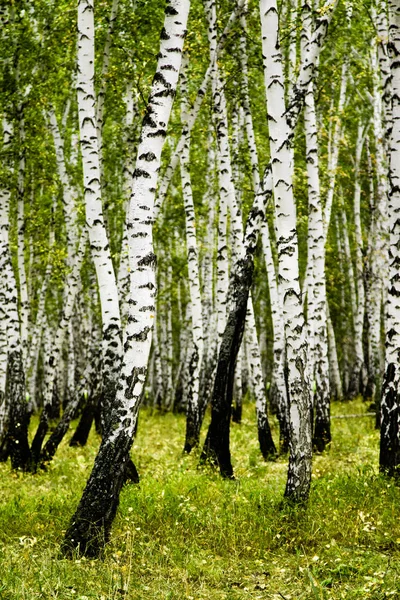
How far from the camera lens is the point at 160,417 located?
2408 cm

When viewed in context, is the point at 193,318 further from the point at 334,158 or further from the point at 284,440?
the point at 334,158

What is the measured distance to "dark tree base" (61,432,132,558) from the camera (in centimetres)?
668

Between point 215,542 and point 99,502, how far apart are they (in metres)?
1.52

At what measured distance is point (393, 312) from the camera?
9398 millimetres

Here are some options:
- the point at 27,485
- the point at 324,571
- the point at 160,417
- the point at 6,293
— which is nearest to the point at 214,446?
the point at 27,485

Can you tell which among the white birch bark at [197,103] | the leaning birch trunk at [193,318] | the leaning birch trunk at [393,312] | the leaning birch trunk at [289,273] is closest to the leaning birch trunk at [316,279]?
the white birch bark at [197,103]

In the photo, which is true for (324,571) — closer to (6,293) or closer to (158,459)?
(158,459)

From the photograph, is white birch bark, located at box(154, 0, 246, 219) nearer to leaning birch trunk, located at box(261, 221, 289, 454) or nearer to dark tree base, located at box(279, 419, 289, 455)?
leaning birch trunk, located at box(261, 221, 289, 454)

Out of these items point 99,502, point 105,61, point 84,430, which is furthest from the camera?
point 84,430

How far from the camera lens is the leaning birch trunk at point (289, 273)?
26.4 feet

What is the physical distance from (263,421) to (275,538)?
18.7ft

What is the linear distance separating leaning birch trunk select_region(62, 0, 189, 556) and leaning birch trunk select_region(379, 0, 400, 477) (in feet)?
13.2

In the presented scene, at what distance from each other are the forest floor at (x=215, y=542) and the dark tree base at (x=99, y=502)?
21cm

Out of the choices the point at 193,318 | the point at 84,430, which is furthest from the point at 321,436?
the point at 84,430
